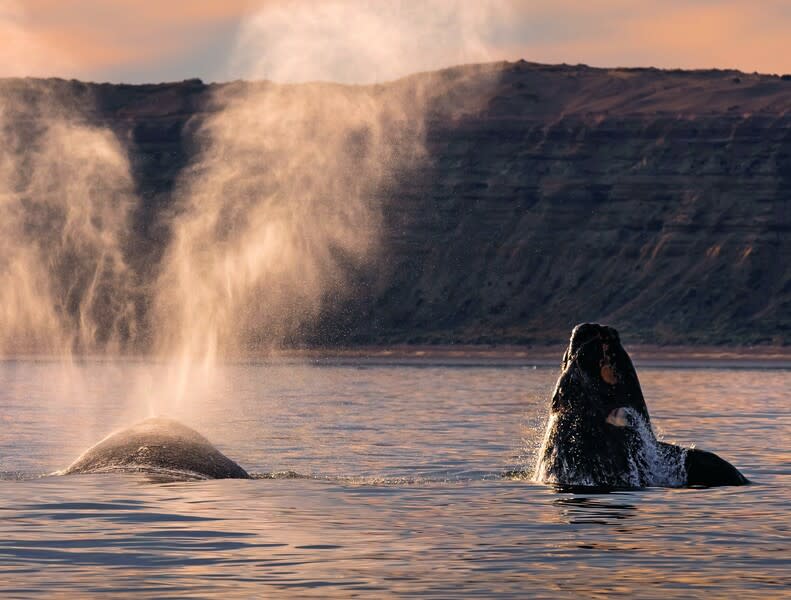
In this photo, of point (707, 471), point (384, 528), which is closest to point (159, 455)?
point (384, 528)

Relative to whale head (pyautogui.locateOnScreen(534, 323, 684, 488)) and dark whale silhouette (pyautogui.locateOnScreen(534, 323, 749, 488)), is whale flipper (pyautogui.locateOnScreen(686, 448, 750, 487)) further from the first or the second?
whale head (pyautogui.locateOnScreen(534, 323, 684, 488))

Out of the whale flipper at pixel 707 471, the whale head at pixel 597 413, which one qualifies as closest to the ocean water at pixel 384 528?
the whale flipper at pixel 707 471

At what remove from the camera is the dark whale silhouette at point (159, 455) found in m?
24.7

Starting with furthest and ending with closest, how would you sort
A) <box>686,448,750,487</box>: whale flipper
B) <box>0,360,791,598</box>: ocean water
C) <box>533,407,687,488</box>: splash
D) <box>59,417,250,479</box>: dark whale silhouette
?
<box>59,417,250,479</box>: dark whale silhouette, <box>686,448,750,487</box>: whale flipper, <box>533,407,687,488</box>: splash, <box>0,360,791,598</box>: ocean water

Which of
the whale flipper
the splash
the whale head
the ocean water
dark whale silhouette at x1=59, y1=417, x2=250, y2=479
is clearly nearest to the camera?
the ocean water

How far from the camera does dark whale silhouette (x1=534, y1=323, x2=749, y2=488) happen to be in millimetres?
22625

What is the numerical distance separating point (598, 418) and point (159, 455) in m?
7.12

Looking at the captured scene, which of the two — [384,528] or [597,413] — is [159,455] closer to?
[384,528]

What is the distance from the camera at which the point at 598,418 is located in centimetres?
2256

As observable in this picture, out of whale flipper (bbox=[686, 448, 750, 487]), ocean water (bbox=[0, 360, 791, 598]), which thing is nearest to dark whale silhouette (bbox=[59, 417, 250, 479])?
ocean water (bbox=[0, 360, 791, 598])

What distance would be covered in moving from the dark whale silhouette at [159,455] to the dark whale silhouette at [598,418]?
549 cm

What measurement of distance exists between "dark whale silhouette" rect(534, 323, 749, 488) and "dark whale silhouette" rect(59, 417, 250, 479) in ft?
18.0

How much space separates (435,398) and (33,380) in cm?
4084

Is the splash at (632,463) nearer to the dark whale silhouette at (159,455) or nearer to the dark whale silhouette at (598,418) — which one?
the dark whale silhouette at (598,418)
